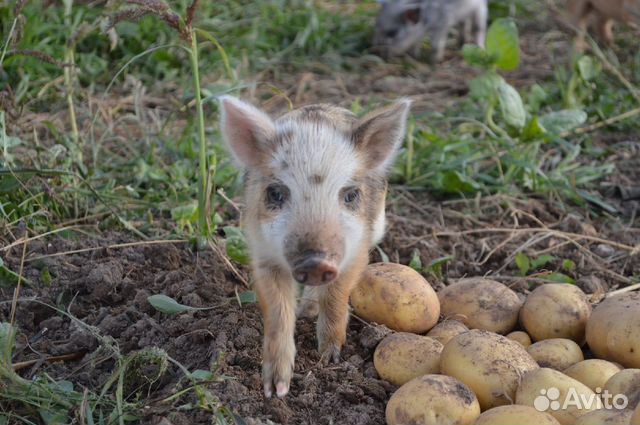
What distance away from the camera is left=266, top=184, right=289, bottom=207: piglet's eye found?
346cm

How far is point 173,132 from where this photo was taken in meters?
6.06

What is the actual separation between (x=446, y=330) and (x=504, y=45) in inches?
107

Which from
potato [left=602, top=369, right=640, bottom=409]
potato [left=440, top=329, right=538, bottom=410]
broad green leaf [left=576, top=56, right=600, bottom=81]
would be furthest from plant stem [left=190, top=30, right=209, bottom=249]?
broad green leaf [left=576, top=56, right=600, bottom=81]

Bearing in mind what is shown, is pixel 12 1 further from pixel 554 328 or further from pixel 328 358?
pixel 554 328

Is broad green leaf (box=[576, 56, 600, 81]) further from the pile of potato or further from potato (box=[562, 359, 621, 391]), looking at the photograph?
potato (box=[562, 359, 621, 391])

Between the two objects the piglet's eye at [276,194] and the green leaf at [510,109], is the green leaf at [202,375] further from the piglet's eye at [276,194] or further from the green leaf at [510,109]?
the green leaf at [510,109]

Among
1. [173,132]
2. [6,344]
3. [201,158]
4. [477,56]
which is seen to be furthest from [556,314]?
[173,132]

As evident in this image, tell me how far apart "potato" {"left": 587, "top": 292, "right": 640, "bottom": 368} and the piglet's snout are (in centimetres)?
105

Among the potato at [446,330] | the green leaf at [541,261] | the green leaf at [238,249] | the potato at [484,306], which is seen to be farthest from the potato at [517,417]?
the green leaf at [541,261]

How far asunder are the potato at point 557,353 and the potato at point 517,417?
591mm

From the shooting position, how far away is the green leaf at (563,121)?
5.35m

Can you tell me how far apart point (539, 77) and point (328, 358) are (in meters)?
5.07

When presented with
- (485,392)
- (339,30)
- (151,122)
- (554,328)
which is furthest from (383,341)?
(339,30)

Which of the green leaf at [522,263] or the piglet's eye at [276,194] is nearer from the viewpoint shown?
the piglet's eye at [276,194]
